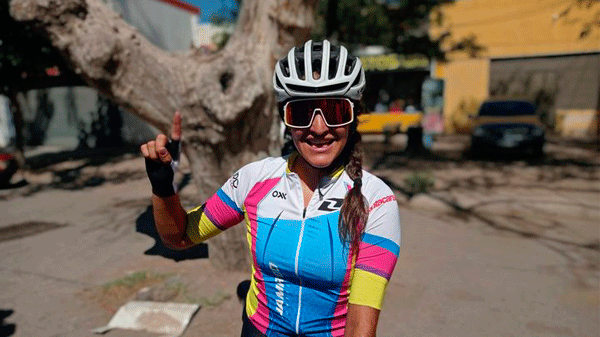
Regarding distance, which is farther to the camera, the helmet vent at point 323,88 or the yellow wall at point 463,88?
the yellow wall at point 463,88

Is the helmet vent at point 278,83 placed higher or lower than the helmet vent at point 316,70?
lower

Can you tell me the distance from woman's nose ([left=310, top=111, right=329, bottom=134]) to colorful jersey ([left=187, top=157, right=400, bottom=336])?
0.22 m

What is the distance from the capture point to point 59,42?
3.99 m

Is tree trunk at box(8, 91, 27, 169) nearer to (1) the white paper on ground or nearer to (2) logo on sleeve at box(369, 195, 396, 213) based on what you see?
(1) the white paper on ground

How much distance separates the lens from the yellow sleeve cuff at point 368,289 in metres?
1.63

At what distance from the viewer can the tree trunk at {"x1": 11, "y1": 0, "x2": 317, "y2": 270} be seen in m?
3.94

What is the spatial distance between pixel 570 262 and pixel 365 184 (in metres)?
4.98

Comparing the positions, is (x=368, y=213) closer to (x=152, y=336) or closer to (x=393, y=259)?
(x=393, y=259)

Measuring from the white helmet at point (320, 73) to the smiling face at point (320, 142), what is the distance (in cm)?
13

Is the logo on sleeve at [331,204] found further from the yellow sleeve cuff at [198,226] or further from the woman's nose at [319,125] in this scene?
the yellow sleeve cuff at [198,226]

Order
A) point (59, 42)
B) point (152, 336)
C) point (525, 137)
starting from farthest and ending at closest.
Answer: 1. point (525, 137)
2. point (59, 42)
3. point (152, 336)

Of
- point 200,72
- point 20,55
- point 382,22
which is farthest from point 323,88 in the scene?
point 382,22

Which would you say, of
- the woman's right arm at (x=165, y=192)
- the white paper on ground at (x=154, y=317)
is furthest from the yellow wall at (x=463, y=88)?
the woman's right arm at (x=165, y=192)

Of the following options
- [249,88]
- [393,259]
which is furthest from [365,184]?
[249,88]
